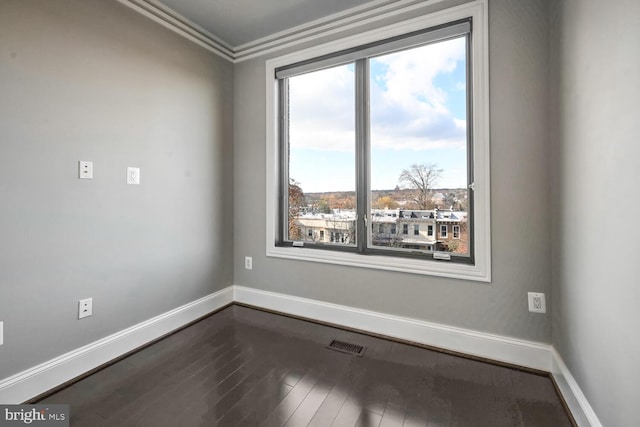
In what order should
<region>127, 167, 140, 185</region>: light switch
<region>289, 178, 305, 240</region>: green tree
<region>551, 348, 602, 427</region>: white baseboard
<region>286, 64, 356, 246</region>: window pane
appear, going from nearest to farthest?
<region>551, 348, 602, 427</region>: white baseboard, <region>127, 167, 140, 185</region>: light switch, <region>286, 64, 356, 246</region>: window pane, <region>289, 178, 305, 240</region>: green tree

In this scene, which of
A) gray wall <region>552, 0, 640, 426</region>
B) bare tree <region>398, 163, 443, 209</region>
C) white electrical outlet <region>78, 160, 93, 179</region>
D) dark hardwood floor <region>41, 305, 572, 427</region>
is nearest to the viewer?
gray wall <region>552, 0, 640, 426</region>

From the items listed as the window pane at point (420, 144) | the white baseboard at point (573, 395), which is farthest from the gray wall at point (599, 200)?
the window pane at point (420, 144)

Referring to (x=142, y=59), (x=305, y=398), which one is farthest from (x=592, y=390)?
(x=142, y=59)

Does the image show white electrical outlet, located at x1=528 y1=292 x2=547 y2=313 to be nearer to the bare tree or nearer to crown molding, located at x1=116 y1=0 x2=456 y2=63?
the bare tree

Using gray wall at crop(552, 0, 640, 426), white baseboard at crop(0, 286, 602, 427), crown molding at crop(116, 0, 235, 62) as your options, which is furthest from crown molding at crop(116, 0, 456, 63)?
white baseboard at crop(0, 286, 602, 427)

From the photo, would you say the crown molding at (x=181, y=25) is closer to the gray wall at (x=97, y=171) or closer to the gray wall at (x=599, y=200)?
the gray wall at (x=97, y=171)

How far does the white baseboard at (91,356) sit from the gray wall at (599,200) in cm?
261

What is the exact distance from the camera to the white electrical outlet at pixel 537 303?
1780 millimetres

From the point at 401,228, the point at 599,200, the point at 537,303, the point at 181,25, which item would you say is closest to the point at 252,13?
the point at 181,25

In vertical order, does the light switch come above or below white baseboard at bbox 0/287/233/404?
above

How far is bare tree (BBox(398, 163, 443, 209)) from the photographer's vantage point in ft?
7.11

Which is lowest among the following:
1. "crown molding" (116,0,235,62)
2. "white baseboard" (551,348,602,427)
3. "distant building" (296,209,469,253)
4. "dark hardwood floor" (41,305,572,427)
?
"dark hardwood floor" (41,305,572,427)

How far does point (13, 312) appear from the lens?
1.52m

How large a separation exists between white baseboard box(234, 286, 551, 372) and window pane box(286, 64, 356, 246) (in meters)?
0.58
